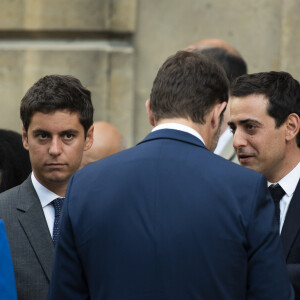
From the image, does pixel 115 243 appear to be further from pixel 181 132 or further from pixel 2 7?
pixel 2 7

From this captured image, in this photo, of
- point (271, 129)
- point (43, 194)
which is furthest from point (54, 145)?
point (271, 129)

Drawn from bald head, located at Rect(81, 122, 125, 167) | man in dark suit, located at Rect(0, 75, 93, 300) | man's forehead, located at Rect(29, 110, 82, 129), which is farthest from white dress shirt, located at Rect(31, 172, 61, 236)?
bald head, located at Rect(81, 122, 125, 167)

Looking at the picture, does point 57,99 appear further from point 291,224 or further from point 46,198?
point 291,224

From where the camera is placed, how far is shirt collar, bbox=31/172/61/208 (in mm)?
3494

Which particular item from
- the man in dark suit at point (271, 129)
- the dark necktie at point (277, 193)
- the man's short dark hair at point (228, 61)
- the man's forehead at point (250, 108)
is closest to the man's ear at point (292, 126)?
the man in dark suit at point (271, 129)

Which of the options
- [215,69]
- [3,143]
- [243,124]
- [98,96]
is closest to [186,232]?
[215,69]

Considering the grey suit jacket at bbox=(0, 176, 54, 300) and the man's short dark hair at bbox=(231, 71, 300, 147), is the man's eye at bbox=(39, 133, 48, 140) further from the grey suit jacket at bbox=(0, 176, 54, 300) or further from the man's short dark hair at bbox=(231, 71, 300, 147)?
the man's short dark hair at bbox=(231, 71, 300, 147)

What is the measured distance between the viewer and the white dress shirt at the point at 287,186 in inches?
139

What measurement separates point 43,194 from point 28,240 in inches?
10.5

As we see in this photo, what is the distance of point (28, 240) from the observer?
3314 millimetres

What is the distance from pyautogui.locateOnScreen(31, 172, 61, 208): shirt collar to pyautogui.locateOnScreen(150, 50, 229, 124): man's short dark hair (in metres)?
0.87

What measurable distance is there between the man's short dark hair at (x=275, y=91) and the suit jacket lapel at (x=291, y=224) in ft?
1.28

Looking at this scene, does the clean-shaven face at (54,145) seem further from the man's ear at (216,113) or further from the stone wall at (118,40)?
the stone wall at (118,40)

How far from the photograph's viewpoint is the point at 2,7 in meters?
5.79
